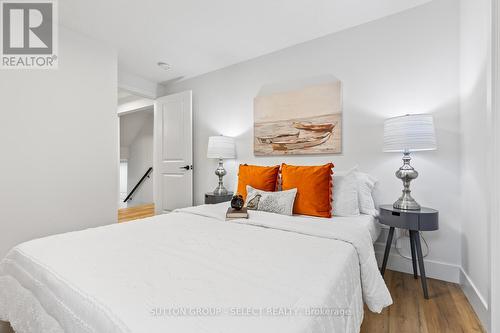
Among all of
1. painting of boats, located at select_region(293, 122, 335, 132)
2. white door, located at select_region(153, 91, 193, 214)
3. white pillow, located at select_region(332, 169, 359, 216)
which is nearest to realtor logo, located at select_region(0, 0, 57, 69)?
white door, located at select_region(153, 91, 193, 214)

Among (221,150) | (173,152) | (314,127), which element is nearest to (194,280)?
(314,127)

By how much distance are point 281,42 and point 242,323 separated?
2849 millimetres

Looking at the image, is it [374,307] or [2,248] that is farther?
[2,248]

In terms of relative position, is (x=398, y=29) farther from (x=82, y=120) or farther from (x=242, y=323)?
(x=82, y=120)

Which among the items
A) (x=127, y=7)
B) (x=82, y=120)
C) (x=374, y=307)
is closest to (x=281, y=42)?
(x=127, y=7)

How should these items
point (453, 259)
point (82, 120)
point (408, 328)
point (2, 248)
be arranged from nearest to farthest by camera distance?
1. point (408, 328)
2. point (453, 259)
3. point (2, 248)
4. point (82, 120)

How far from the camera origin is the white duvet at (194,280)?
2.23 ft

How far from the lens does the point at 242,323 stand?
63cm

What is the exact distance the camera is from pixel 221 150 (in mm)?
3053

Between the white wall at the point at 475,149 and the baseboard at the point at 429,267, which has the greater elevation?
the white wall at the point at 475,149

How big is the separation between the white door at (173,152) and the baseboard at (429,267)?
2580mm

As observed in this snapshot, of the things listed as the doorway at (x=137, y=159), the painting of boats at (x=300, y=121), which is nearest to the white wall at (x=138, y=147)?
the doorway at (x=137, y=159)

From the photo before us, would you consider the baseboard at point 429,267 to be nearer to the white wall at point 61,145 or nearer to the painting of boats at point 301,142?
the painting of boats at point 301,142

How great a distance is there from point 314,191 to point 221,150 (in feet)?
4.90
